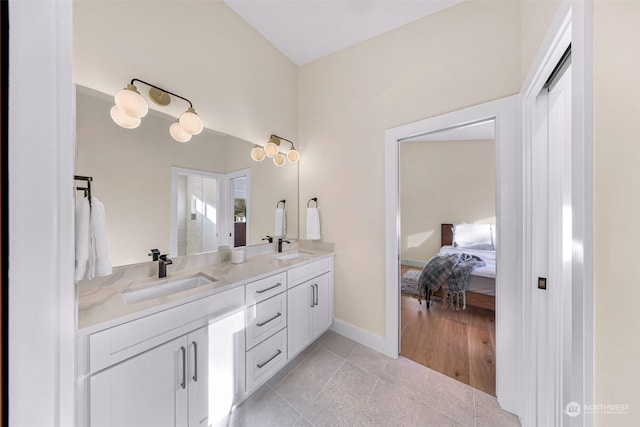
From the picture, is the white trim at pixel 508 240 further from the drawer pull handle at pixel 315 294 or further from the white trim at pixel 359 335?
the drawer pull handle at pixel 315 294

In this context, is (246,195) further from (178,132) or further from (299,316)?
(299,316)

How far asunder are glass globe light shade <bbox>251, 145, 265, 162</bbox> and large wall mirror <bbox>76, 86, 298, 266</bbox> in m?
0.05

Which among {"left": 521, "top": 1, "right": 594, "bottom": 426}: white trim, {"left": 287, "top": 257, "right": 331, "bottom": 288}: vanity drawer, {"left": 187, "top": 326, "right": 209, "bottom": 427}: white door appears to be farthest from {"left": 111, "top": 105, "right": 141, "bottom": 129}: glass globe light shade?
{"left": 521, "top": 1, "right": 594, "bottom": 426}: white trim

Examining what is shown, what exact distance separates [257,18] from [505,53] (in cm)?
195

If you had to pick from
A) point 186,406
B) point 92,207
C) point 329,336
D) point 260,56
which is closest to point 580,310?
point 186,406

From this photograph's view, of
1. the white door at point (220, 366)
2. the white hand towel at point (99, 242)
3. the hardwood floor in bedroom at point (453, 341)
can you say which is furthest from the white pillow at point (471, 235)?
the white hand towel at point (99, 242)

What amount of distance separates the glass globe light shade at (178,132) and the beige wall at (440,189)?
4.02 m

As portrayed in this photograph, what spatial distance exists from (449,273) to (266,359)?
2.32 m

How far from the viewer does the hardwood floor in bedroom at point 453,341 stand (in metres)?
1.74

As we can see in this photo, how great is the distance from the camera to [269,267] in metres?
1.69

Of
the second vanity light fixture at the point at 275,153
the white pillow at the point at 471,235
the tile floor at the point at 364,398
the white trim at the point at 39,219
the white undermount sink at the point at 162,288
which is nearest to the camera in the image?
the white trim at the point at 39,219

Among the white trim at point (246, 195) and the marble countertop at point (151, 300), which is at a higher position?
the white trim at point (246, 195)

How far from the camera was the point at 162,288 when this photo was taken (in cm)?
132

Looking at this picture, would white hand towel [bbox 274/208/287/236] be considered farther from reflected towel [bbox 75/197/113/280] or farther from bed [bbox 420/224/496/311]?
bed [bbox 420/224/496/311]
